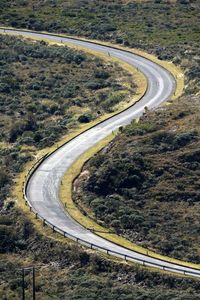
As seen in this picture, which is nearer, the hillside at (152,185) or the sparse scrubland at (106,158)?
the sparse scrubland at (106,158)

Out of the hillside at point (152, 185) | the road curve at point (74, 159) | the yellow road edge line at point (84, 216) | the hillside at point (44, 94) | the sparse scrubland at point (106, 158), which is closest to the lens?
the sparse scrubland at point (106, 158)

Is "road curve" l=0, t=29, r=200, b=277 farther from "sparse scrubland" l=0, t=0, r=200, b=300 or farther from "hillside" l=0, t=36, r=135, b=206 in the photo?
"hillside" l=0, t=36, r=135, b=206

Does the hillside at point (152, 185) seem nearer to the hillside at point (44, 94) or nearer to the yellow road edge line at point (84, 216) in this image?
the yellow road edge line at point (84, 216)

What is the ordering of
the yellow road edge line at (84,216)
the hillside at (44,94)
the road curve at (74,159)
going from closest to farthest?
the road curve at (74,159)
the yellow road edge line at (84,216)
the hillside at (44,94)

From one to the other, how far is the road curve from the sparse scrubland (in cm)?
171

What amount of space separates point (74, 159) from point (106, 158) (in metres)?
4.32

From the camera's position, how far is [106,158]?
8994 centimetres

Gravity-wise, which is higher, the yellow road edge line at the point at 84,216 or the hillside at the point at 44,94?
the hillside at the point at 44,94

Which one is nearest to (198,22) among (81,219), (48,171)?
(48,171)

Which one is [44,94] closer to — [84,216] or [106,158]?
[106,158]

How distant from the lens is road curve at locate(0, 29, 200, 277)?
244 ft

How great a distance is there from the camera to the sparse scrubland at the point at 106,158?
7169 cm

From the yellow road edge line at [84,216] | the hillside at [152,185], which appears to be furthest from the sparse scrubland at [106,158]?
the yellow road edge line at [84,216]

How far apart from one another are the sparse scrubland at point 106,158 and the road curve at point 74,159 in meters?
1.71
